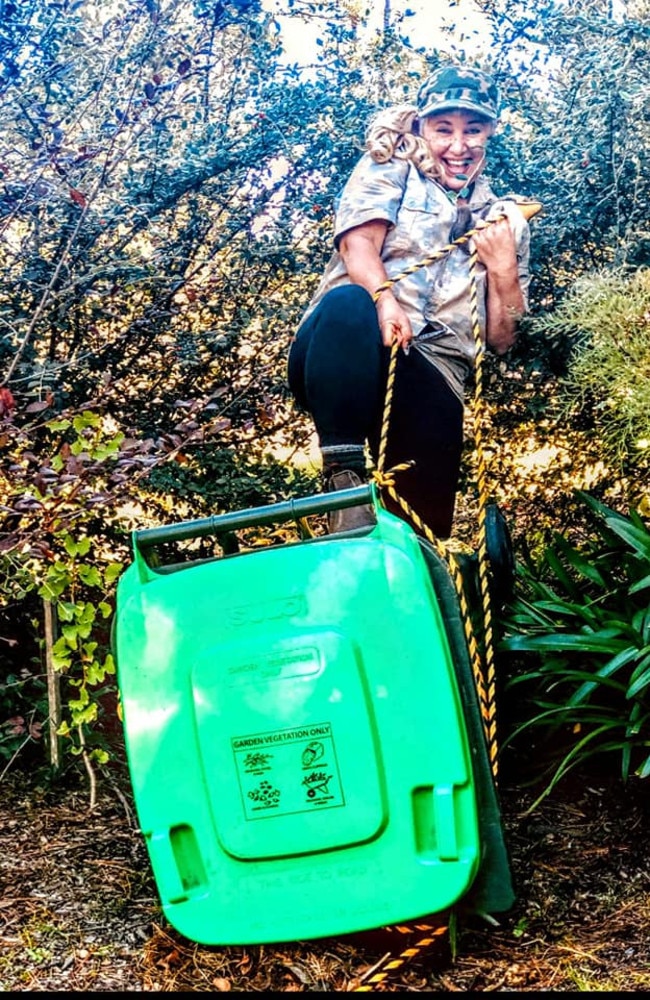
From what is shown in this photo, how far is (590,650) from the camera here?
10.3 ft

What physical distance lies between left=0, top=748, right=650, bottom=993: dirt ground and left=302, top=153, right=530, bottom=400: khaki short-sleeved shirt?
146 centimetres

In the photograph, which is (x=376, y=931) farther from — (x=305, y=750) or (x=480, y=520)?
(x=480, y=520)

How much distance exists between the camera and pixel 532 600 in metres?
3.71

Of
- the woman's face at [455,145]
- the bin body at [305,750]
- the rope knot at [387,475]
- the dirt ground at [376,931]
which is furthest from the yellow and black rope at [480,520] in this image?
the dirt ground at [376,931]

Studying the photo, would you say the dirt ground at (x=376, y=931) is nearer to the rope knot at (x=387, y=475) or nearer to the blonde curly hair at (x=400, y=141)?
the rope knot at (x=387, y=475)

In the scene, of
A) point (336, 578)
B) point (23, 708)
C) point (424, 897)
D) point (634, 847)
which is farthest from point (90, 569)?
point (634, 847)

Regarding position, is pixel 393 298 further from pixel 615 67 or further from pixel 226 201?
pixel 615 67

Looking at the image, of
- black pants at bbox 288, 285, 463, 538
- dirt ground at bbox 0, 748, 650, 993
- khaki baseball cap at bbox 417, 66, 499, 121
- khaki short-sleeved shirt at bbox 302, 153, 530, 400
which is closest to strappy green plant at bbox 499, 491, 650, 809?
dirt ground at bbox 0, 748, 650, 993

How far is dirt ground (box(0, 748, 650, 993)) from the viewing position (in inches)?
102

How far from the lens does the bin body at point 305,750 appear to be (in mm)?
2285

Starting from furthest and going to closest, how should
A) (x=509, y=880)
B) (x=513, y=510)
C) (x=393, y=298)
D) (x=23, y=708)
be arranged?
(x=513, y=510), (x=23, y=708), (x=393, y=298), (x=509, y=880)

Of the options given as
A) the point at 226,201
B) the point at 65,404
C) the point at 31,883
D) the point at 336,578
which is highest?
the point at 226,201

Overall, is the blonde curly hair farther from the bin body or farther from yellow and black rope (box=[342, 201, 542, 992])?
the bin body

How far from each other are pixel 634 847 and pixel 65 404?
240 cm
